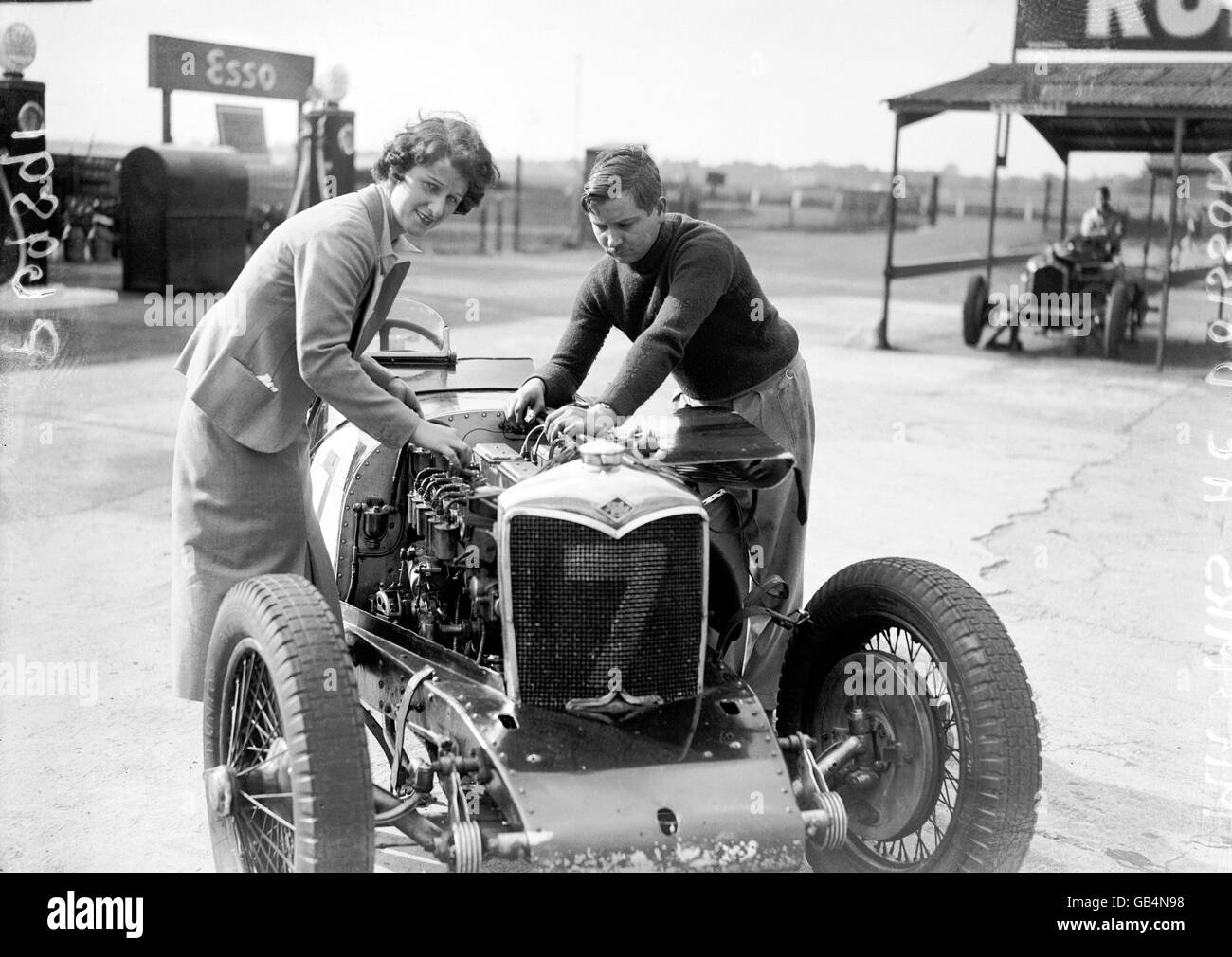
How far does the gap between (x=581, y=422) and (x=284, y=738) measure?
109 centimetres

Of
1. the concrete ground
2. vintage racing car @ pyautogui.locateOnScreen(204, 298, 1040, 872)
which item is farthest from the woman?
the concrete ground

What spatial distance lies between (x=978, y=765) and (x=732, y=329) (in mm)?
1584

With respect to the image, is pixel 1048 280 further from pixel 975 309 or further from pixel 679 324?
pixel 679 324

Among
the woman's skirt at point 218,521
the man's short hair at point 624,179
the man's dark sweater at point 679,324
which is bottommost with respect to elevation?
the woman's skirt at point 218,521

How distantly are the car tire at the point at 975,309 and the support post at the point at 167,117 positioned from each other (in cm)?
924

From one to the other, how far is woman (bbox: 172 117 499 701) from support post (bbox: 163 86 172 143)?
504 inches

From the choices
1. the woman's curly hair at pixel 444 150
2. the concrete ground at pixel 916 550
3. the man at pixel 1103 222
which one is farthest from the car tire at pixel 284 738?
the man at pixel 1103 222

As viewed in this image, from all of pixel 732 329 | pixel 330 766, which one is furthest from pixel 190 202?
pixel 330 766

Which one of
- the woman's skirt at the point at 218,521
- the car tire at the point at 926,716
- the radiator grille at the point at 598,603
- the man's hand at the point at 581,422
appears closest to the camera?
the radiator grille at the point at 598,603

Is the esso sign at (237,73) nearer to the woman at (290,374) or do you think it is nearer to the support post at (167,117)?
the support post at (167,117)

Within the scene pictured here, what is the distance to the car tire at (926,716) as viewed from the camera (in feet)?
10.3

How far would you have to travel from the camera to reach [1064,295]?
16.1 meters

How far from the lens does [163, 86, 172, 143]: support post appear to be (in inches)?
Result: 599

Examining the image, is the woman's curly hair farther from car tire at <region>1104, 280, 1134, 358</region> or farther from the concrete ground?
car tire at <region>1104, 280, 1134, 358</region>
